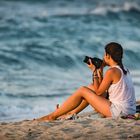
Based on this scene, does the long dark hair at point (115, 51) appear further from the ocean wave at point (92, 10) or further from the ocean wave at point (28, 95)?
the ocean wave at point (92, 10)

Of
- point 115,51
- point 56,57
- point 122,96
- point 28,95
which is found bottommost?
point 122,96

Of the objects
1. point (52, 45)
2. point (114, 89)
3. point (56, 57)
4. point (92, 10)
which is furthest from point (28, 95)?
point (92, 10)

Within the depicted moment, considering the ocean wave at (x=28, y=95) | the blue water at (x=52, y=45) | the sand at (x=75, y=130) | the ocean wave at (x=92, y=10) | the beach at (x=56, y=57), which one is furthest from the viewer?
the ocean wave at (x=92, y=10)

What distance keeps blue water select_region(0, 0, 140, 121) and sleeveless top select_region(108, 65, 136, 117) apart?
2.80 m

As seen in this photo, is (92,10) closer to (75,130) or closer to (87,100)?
(87,100)

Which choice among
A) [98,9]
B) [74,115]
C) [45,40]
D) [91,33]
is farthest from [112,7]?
[74,115]

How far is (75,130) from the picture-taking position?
22.3ft

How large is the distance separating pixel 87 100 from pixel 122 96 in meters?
0.53

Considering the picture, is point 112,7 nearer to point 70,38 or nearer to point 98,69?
point 70,38

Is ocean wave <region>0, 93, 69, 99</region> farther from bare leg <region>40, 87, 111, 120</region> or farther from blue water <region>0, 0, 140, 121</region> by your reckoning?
bare leg <region>40, 87, 111, 120</region>

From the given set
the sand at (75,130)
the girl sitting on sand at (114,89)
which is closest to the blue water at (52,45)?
the girl sitting on sand at (114,89)

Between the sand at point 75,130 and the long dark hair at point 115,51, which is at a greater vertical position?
the long dark hair at point 115,51

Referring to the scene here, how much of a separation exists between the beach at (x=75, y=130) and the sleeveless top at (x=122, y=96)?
16cm

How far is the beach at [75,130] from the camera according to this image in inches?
258
